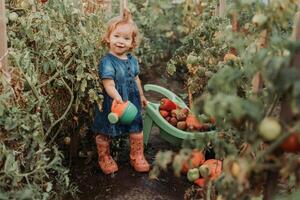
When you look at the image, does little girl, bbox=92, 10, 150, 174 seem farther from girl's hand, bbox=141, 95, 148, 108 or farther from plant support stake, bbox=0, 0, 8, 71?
plant support stake, bbox=0, 0, 8, 71

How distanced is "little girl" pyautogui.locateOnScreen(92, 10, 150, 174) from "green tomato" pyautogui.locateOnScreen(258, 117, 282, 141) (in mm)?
1499

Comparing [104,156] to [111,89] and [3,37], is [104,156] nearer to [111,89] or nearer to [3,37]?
[111,89]

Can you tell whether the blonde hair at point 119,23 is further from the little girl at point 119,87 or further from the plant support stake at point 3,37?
the plant support stake at point 3,37

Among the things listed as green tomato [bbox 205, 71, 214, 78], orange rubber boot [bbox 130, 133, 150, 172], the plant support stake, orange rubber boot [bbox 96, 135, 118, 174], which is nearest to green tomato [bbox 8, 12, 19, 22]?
the plant support stake

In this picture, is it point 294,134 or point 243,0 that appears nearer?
point 294,134

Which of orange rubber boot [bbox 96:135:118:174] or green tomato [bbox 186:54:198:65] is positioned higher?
green tomato [bbox 186:54:198:65]

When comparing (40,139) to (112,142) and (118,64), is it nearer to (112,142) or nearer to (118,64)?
(118,64)

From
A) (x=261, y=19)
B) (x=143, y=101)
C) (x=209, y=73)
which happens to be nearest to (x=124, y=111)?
(x=143, y=101)

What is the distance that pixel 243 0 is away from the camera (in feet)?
5.16

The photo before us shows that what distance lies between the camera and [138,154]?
3.14 metres

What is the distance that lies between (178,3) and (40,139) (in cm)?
410

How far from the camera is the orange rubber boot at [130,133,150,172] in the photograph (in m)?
3.11

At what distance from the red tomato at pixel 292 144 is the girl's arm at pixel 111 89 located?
5.01 ft

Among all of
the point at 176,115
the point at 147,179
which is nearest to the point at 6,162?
the point at 147,179
